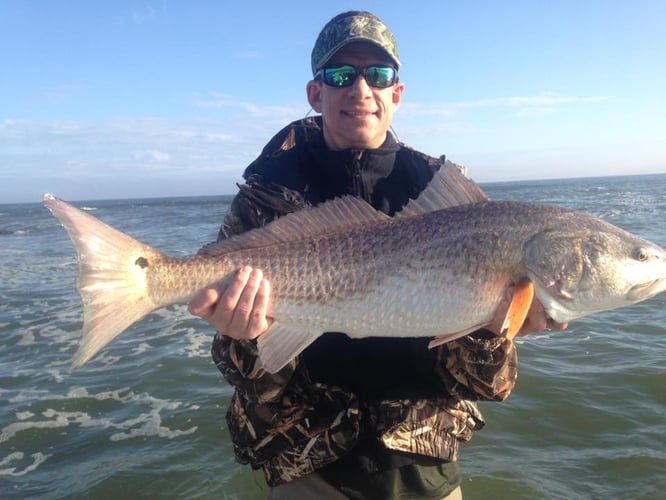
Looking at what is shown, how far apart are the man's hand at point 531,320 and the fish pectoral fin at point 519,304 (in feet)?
0.08

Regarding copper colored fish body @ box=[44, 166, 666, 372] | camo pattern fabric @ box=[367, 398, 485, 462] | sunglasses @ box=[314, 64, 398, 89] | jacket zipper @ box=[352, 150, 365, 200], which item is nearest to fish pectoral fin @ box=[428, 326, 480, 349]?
copper colored fish body @ box=[44, 166, 666, 372]

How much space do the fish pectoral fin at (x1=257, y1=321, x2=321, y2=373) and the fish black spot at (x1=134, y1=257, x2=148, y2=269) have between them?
32.2 inches

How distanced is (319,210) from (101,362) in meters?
6.90

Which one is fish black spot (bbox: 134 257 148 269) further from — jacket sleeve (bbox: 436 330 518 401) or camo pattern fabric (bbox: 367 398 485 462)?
jacket sleeve (bbox: 436 330 518 401)

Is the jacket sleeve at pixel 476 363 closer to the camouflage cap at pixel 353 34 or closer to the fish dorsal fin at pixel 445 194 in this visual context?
the fish dorsal fin at pixel 445 194

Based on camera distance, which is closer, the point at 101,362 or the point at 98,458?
the point at 98,458

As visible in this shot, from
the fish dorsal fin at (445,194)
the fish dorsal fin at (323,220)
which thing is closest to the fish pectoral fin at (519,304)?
the fish dorsal fin at (445,194)

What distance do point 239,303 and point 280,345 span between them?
1.18ft

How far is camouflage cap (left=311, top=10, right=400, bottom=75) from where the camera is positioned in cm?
376

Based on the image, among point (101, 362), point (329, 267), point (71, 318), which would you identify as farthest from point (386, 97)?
point (71, 318)

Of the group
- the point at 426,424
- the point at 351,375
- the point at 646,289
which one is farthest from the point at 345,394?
the point at 646,289

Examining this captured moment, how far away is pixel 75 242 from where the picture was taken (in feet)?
9.86

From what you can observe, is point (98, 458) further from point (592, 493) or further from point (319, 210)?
point (592, 493)

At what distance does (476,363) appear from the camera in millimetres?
3332
